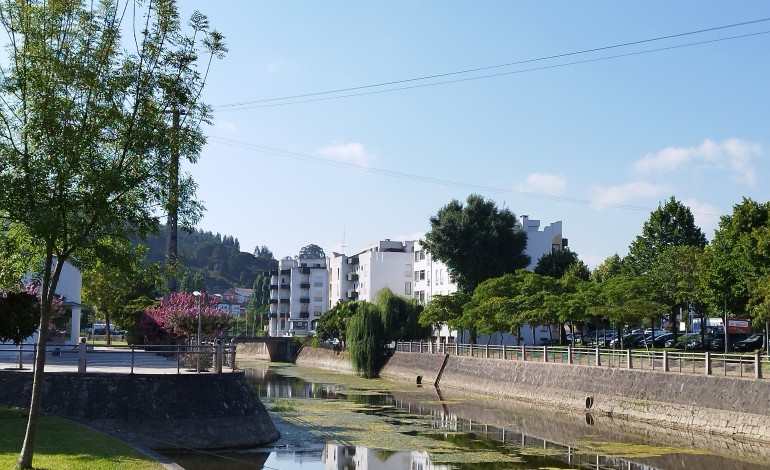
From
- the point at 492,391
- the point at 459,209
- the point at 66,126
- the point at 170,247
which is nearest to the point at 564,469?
the point at 66,126

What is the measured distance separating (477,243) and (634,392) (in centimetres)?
4437

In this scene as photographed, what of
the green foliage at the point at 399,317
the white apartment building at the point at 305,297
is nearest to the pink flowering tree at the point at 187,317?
the green foliage at the point at 399,317

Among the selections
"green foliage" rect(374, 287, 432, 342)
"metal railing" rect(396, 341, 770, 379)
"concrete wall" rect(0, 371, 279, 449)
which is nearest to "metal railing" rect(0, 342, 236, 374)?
"concrete wall" rect(0, 371, 279, 449)

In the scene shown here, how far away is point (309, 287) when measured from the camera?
150750mm

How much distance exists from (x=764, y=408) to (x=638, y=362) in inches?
409

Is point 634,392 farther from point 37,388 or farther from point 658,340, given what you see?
point 658,340

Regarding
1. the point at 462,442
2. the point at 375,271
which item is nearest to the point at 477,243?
the point at 375,271

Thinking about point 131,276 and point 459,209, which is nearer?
point 131,276

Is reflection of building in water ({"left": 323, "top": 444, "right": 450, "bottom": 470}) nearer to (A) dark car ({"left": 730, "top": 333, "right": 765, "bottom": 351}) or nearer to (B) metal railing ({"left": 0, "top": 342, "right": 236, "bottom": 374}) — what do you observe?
(B) metal railing ({"left": 0, "top": 342, "right": 236, "bottom": 374})

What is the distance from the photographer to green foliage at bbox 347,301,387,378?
77.2 m

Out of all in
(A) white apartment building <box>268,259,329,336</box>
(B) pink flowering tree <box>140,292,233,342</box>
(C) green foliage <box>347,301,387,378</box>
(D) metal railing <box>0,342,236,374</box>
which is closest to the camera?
(D) metal railing <box>0,342,236,374</box>

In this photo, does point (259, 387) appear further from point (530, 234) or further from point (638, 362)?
point (530, 234)

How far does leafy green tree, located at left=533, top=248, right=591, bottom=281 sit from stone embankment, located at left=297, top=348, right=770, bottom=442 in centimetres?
2536

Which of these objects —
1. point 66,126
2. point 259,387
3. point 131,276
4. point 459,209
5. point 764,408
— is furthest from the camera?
point 459,209
